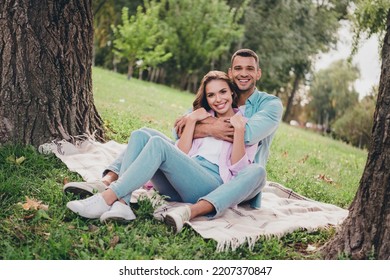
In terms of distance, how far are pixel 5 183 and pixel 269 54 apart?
2448 cm

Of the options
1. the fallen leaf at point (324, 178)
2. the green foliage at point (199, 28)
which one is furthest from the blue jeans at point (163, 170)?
the green foliage at point (199, 28)

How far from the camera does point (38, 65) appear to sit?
4.72 metres

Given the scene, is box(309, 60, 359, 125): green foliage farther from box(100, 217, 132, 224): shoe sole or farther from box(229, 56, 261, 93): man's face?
box(100, 217, 132, 224): shoe sole

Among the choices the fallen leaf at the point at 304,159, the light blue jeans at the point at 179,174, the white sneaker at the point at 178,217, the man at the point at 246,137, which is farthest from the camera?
the fallen leaf at the point at 304,159

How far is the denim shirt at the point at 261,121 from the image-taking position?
3840 millimetres

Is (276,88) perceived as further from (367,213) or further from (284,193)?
(367,213)

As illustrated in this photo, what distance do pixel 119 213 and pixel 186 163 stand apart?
2.07ft

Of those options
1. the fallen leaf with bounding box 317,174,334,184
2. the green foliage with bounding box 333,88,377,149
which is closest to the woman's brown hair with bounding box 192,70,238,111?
the fallen leaf with bounding box 317,174,334,184

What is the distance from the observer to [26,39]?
4.67 metres

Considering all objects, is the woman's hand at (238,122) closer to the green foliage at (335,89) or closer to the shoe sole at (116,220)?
the shoe sole at (116,220)

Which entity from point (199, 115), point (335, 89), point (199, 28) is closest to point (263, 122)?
point (199, 115)

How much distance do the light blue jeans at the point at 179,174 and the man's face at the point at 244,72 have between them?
0.74 m

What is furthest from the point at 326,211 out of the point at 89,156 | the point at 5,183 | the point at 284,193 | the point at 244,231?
the point at 5,183

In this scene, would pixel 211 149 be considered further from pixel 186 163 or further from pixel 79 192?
pixel 79 192
